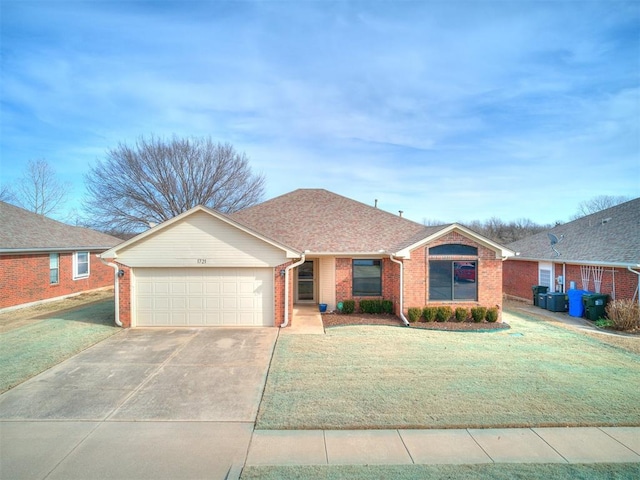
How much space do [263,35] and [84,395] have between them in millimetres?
11605

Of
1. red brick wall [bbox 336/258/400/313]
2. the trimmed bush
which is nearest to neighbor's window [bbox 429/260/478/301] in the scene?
red brick wall [bbox 336/258/400/313]

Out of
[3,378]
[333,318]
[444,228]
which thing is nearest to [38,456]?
[3,378]

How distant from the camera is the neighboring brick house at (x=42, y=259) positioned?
14.9 m

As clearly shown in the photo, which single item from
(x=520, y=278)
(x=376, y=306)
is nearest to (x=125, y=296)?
(x=376, y=306)

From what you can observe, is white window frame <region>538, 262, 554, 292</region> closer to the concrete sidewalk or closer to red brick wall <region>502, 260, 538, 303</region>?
red brick wall <region>502, 260, 538, 303</region>

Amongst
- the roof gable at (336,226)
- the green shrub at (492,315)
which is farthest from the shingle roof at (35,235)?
the green shrub at (492,315)

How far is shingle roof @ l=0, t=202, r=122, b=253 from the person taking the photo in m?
15.3

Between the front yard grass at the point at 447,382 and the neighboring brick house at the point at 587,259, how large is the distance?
5284 millimetres

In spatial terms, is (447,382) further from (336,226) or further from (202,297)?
(336,226)

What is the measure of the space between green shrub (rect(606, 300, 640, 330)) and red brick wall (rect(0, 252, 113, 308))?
2476 cm

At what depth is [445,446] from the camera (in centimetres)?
477

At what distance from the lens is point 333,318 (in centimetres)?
1332

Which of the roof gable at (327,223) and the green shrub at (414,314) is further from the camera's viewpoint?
the roof gable at (327,223)

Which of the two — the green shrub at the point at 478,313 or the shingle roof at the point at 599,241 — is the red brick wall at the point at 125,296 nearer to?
the green shrub at the point at 478,313
